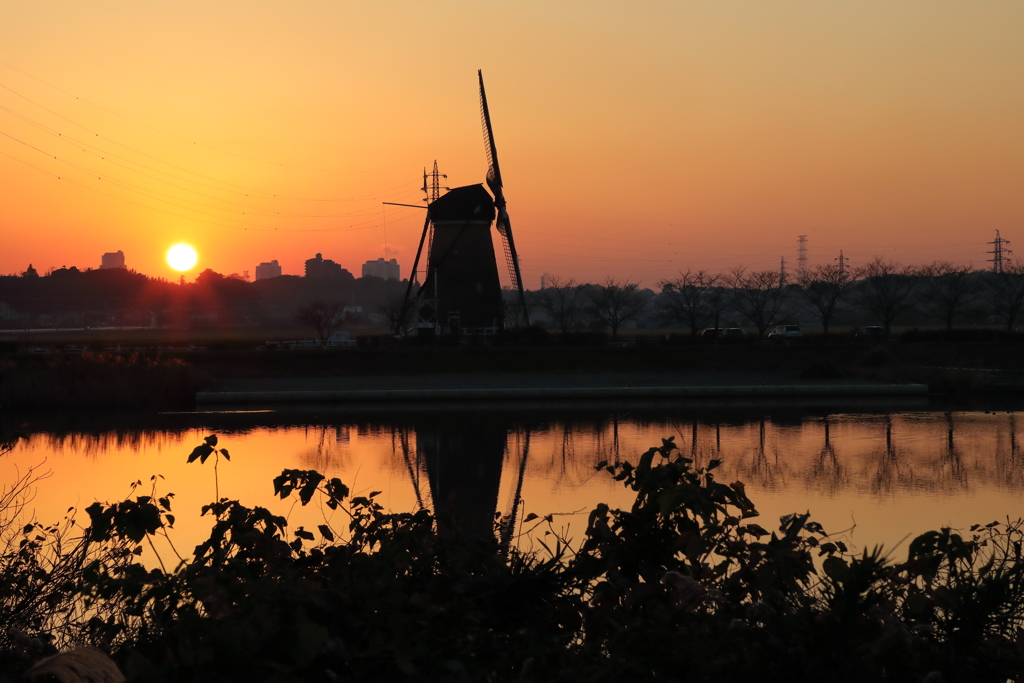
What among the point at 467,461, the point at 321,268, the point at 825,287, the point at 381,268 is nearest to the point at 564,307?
the point at 825,287

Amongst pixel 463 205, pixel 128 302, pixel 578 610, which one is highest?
pixel 463 205

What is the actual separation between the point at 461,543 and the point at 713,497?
1.19 metres

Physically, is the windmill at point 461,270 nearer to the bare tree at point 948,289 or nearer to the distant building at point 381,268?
the bare tree at point 948,289

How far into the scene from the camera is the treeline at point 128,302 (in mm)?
90625

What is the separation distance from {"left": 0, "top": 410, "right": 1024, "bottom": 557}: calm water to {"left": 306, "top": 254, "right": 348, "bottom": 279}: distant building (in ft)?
428

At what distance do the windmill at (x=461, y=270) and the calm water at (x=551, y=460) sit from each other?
1645 cm

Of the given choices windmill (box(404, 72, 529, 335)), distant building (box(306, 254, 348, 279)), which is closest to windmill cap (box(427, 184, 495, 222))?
windmill (box(404, 72, 529, 335))

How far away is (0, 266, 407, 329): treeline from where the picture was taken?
297 feet

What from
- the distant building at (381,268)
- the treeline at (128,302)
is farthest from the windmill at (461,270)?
the distant building at (381,268)

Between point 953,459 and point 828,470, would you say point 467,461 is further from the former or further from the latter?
point 953,459

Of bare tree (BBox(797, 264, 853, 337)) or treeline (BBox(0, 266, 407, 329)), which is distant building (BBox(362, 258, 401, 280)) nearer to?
treeline (BBox(0, 266, 407, 329))

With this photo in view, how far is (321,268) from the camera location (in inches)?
6088

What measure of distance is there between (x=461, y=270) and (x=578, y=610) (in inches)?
1414

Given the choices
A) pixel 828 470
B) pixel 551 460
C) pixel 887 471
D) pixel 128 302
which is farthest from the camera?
pixel 128 302
